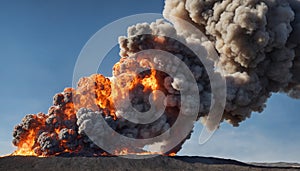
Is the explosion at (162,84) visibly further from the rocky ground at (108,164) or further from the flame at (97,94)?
the rocky ground at (108,164)

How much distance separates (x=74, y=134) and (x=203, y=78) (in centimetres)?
1776

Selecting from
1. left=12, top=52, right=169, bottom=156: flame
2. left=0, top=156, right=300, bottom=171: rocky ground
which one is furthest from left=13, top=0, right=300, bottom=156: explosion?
left=0, top=156, right=300, bottom=171: rocky ground

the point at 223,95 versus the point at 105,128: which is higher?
the point at 223,95

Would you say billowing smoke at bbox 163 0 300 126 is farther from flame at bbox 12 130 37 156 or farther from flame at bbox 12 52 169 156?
flame at bbox 12 130 37 156

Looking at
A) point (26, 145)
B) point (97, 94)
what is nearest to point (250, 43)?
point (97, 94)

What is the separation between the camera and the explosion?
2064 inches

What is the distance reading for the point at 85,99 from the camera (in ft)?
180

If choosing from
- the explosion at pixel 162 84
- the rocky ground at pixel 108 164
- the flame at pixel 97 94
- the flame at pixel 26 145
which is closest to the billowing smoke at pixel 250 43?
the explosion at pixel 162 84

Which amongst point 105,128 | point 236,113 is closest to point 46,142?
point 105,128

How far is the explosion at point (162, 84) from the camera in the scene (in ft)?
172

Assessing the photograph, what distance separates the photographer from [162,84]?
180 ft

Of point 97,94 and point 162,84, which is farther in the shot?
point 97,94

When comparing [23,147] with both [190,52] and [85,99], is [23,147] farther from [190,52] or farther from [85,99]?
[190,52]

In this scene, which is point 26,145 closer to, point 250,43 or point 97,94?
point 97,94
